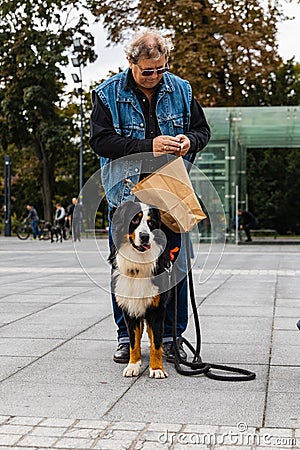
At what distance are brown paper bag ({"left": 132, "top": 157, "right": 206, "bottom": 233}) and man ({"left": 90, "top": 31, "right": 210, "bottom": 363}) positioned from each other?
0.33 ft

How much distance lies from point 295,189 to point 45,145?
12990 millimetres

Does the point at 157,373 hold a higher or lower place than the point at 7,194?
lower

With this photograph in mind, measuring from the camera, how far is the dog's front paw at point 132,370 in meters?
5.22

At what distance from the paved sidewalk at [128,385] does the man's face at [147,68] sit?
3.53 ft

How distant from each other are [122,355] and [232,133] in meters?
23.0

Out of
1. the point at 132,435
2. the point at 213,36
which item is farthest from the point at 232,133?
the point at 132,435

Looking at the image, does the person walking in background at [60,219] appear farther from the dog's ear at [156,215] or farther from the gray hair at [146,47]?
the dog's ear at [156,215]

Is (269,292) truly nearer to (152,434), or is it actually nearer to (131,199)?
(131,199)

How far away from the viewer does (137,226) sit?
4.85 metres

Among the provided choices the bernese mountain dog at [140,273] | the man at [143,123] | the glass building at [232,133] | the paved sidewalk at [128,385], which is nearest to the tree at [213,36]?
the glass building at [232,133]

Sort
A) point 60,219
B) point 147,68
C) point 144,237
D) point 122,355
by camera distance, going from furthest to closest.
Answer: point 60,219
point 122,355
point 147,68
point 144,237

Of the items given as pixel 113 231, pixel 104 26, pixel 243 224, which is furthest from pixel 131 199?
pixel 104 26

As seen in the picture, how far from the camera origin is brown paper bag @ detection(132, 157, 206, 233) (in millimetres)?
5098

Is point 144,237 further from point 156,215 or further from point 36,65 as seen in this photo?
point 36,65
